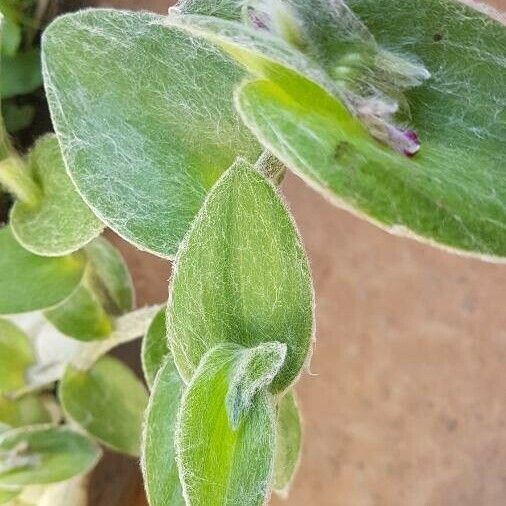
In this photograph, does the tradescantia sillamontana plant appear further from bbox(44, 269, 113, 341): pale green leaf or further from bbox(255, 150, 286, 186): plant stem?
bbox(44, 269, 113, 341): pale green leaf

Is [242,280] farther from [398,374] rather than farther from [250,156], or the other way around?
[398,374]

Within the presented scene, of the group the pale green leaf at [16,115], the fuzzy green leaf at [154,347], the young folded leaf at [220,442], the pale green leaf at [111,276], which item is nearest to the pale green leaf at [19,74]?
the pale green leaf at [16,115]

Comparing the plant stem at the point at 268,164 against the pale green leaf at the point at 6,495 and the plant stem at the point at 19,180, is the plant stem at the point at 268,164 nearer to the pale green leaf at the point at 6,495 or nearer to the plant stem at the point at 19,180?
the plant stem at the point at 19,180

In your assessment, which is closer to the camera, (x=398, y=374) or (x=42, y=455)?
(x=42, y=455)

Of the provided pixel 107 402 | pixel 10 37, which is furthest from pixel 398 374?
pixel 10 37

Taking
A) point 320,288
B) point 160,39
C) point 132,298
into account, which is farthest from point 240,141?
point 320,288

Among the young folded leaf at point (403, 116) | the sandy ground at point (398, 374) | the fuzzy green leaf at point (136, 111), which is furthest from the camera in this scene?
the sandy ground at point (398, 374)

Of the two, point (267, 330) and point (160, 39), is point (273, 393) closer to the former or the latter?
point (267, 330)

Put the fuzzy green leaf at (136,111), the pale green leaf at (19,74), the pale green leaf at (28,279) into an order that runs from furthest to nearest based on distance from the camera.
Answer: the pale green leaf at (19,74) < the pale green leaf at (28,279) < the fuzzy green leaf at (136,111)

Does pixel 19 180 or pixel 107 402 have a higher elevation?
pixel 19 180
